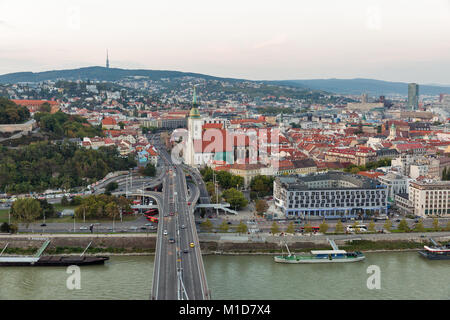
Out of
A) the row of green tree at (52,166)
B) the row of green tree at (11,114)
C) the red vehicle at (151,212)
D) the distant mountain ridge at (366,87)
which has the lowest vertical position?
the red vehicle at (151,212)

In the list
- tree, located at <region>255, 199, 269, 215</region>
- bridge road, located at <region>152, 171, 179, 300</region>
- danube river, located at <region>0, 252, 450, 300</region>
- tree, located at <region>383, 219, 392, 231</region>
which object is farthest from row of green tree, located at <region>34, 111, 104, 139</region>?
tree, located at <region>383, 219, 392, 231</region>

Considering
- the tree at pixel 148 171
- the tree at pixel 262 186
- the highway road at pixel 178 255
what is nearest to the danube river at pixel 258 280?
the highway road at pixel 178 255

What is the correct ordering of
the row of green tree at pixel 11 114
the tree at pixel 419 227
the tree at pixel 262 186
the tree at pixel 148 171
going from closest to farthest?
the tree at pixel 419 227 < the tree at pixel 262 186 < the tree at pixel 148 171 < the row of green tree at pixel 11 114

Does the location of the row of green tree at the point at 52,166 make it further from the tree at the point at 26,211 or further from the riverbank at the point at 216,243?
the riverbank at the point at 216,243

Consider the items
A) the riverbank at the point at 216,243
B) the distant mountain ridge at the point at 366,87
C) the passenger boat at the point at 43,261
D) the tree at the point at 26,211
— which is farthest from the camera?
the distant mountain ridge at the point at 366,87

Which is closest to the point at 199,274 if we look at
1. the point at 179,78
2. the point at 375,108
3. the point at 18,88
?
the point at 18,88

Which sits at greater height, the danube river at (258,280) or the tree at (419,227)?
the tree at (419,227)

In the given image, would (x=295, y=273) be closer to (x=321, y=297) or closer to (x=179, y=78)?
(x=321, y=297)

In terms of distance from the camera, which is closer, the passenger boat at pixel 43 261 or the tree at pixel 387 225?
the passenger boat at pixel 43 261
